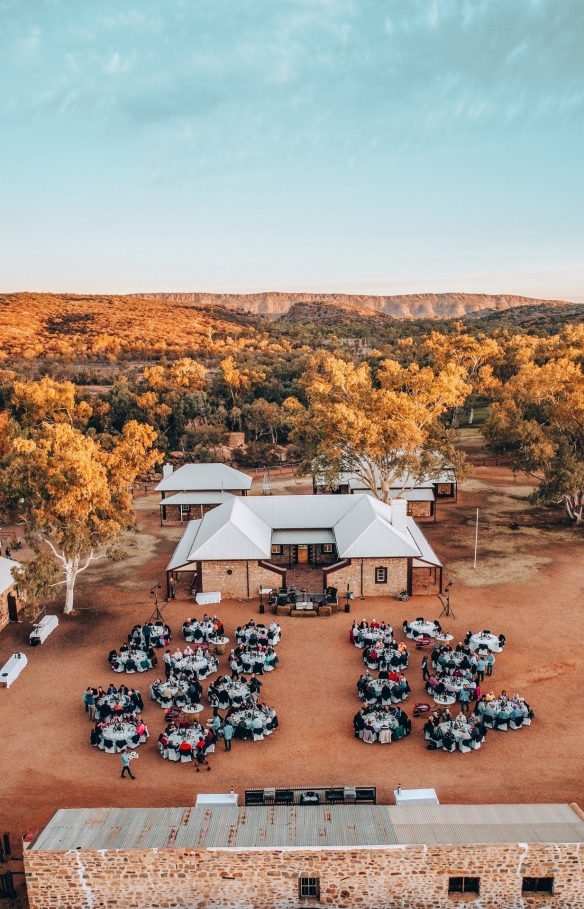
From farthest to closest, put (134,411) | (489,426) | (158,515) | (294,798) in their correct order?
(134,411), (489,426), (158,515), (294,798)

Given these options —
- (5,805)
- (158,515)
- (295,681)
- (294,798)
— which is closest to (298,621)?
(295,681)

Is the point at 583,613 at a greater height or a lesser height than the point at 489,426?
lesser

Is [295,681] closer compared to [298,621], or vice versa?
[295,681]

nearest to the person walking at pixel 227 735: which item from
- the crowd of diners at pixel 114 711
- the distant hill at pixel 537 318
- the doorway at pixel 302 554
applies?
the crowd of diners at pixel 114 711

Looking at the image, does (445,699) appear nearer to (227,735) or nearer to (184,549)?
(227,735)

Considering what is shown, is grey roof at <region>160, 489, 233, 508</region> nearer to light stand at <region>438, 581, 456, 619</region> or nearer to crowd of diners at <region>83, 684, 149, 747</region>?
light stand at <region>438, 581, 456, 619</region>

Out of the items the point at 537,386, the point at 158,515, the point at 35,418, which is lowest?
the point at 158,515

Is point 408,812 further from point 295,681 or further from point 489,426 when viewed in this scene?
point 489,426
